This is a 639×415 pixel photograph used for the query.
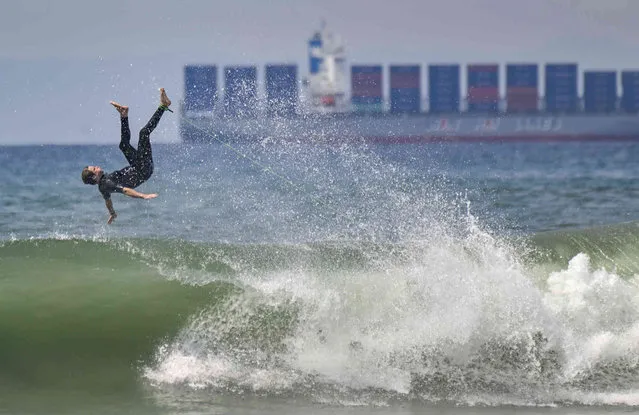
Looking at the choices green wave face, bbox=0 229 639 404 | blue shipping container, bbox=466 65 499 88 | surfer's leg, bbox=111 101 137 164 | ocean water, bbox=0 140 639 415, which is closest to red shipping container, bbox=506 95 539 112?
blue shipping container, bbox=466 65 499 88

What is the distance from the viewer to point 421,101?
102875 millimetres

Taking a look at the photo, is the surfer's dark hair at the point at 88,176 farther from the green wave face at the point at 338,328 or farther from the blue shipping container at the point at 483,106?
the blue shipping container at the point at 483,106

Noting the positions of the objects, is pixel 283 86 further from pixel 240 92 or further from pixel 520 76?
pixel 520 76

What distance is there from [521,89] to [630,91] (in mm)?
11568

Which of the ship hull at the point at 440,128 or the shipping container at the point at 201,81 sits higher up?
the shipping container at the point at 201,81

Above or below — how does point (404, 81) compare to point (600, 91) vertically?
above

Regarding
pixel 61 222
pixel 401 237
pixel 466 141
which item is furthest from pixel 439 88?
pixel 401 237

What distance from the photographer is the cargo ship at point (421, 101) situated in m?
93.9

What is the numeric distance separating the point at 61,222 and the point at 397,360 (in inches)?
A: 808

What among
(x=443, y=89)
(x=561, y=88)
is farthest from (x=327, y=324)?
(x=561, y=88)

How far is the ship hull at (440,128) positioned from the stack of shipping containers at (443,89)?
1.79 meters

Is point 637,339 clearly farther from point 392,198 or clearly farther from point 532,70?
point 532,70

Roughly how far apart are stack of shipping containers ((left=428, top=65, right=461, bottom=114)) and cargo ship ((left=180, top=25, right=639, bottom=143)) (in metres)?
0.10

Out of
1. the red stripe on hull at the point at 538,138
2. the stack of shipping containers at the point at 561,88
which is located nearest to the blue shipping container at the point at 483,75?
the red stripe on hull at the point at 538,138
